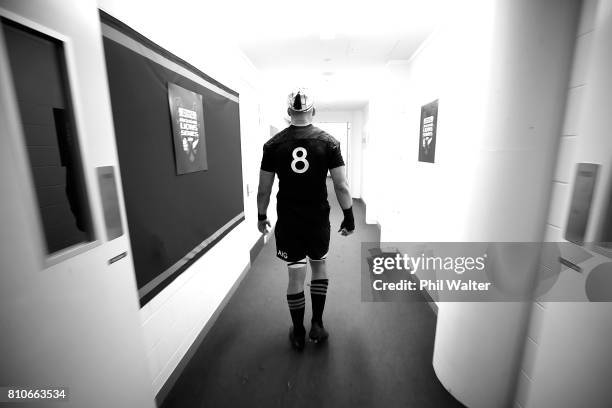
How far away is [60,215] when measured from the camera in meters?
0.88

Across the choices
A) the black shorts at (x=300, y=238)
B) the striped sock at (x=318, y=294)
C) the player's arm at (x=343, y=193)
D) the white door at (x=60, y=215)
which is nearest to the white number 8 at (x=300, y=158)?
the player's arm at (x=343, y=193)

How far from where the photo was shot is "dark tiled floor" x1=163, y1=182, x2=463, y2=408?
1.54 meters

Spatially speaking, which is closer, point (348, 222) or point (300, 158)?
point (300, 158)

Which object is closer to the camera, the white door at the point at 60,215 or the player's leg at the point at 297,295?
the white door at the point at 60,215

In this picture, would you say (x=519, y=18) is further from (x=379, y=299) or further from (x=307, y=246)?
(x=379, y=299)

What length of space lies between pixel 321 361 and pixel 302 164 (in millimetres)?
1295

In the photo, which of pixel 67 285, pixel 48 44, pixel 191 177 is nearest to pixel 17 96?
pixel 48 44

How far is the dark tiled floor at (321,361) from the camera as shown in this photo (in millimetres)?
1540

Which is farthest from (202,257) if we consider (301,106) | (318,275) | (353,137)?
(353,137)

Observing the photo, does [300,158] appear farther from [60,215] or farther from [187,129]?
[60,215]

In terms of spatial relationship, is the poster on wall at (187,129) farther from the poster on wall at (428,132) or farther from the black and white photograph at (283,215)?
the poster on wall at (428,132)

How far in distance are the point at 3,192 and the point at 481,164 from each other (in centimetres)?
168

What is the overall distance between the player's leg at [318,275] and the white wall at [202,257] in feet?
2.73

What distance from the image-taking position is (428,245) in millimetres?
2412
